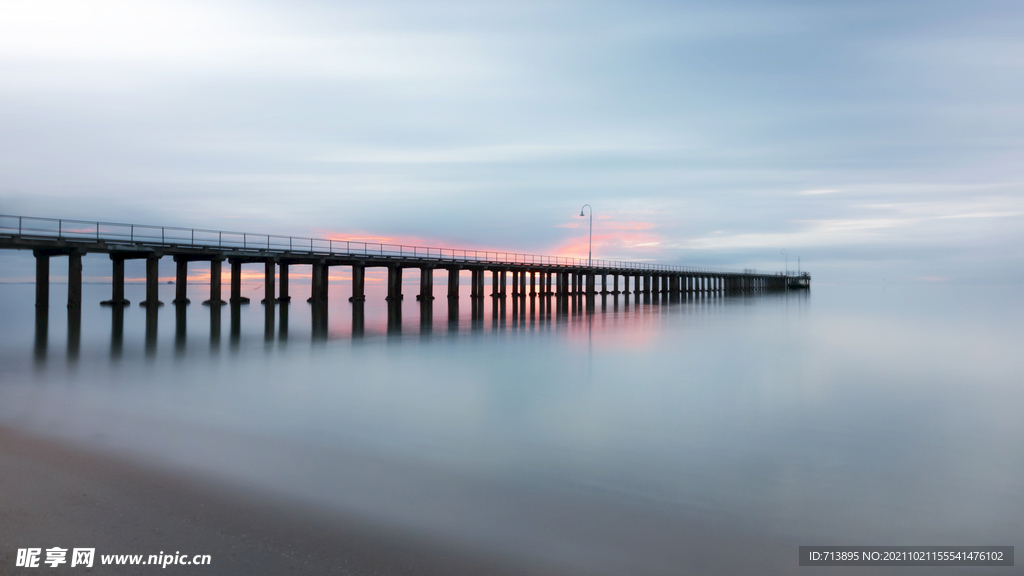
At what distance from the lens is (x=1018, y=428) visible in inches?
387

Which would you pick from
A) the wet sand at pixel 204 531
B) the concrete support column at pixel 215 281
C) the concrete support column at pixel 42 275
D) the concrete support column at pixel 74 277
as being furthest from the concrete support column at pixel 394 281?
the wet sand at pixel 204 531

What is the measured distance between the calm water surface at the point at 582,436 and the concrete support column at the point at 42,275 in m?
14.9

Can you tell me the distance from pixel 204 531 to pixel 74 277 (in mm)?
31709

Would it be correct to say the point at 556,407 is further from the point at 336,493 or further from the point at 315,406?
the point at 336,493

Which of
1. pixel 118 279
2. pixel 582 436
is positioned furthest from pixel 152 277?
pixel 582 436

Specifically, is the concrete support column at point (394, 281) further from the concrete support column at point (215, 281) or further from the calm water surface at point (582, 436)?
the calm water surface at point (582, 436)

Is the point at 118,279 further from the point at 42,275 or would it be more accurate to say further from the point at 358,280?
the point at 358,280

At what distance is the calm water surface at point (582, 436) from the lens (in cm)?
535

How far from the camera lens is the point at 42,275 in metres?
31.0

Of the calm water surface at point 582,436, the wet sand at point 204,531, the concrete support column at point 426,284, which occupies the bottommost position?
the calm water surface at point 582,436

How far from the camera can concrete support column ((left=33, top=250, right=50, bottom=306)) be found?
2972 cm

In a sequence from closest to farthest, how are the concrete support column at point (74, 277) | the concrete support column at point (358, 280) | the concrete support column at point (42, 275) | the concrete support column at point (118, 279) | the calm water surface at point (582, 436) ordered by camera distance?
1. the calm water surface at point (582, 436)
2. the concrete support column at point (74, 277)
3. the concrete support column at point (42, 275)
4. the concrete support column at point (118, 279)
5. the concrete support column at point (358, 280)

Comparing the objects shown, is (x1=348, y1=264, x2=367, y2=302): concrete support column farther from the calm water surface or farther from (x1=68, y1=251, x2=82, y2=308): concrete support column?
the calm water surface

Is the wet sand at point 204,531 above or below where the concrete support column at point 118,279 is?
below
